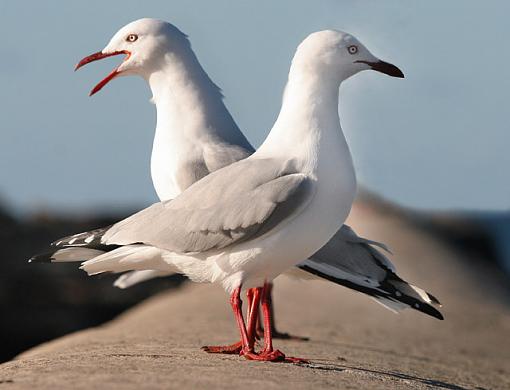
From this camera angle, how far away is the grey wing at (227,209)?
6262 mm

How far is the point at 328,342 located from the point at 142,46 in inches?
144

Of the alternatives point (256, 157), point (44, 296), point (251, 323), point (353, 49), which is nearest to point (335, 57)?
point (353, 49)

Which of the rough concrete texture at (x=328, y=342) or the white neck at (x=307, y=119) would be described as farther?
the white neck at (x=307, y=119)

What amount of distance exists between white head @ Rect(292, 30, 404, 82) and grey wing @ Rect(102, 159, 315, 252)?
0.74 metres

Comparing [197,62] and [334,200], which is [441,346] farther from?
[334,200]

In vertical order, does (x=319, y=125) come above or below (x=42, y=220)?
above

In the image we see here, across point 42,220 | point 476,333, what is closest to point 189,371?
point 476,333

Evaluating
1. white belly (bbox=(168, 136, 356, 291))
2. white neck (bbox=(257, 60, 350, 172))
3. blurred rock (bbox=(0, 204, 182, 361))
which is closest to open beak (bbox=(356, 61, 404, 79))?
white neck (bbox=(257, 60, 350, 172))

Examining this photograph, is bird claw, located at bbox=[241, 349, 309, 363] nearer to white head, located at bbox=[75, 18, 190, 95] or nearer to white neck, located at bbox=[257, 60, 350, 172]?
white neck, located at bbox=[257, 60, 350, 172]

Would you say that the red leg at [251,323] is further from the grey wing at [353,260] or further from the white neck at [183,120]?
the white neck at [183,120]

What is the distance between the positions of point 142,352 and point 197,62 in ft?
7.52

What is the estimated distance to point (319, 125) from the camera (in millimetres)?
6637

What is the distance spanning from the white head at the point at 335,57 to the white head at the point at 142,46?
1652mm

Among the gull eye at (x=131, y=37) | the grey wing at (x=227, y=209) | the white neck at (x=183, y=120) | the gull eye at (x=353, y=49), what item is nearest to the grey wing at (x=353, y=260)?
the white neck at (x=183, y=120)
